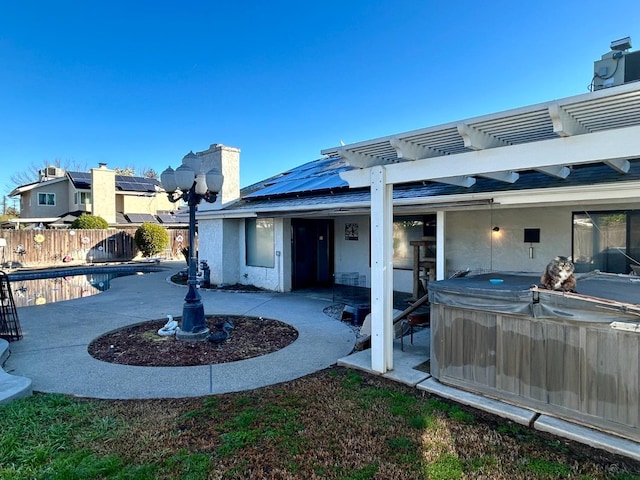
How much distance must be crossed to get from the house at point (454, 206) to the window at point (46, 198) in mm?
25262

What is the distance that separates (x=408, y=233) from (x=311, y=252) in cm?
365

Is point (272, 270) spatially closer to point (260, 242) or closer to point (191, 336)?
point (260, 242)

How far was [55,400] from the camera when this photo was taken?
4098mm

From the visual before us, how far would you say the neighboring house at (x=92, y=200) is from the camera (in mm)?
→ 28906

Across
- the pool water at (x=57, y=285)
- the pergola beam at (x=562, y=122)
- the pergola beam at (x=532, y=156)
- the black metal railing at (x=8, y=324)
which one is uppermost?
the pergola beam at (x=562, y=122)

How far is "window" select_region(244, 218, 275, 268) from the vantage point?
476 inches

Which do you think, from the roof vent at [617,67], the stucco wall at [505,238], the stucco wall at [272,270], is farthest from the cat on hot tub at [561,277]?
the stucco wall at [272,270]

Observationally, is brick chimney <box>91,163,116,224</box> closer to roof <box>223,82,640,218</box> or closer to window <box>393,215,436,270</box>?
window <box>393,215,436,270</box>

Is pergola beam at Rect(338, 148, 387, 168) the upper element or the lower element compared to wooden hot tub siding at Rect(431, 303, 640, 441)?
upper

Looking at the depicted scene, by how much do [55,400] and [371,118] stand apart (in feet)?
55.6

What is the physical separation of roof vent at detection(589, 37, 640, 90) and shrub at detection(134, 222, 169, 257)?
2313 centimetres

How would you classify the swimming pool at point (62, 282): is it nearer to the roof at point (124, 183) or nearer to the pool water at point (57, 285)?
the pool water at point (57, 285)

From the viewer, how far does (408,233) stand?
34.7ft

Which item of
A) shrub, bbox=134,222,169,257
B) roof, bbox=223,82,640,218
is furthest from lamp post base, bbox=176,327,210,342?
shrub, bbox=134,222,169,257
